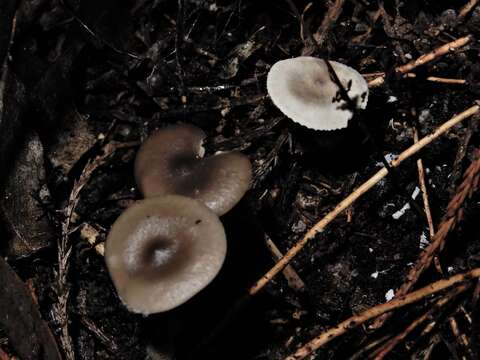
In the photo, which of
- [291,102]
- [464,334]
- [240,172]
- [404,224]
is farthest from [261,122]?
[464,334]

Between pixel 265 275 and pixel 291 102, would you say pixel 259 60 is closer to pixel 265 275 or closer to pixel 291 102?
pixel 291 102

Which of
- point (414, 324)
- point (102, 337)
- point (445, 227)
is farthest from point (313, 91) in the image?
point (102, 337)

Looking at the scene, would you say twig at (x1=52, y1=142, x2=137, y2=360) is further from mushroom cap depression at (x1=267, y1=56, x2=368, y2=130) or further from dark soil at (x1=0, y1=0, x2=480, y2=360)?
mushroom cap depression at (x1=267, y1=56, x2=368, y2=130)

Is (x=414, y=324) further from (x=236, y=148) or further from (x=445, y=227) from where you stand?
(x=236, y=148)

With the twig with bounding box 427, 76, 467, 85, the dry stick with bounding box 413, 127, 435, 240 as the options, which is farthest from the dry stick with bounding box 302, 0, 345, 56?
the dry stick with bounding box 413, 127, 435, 240

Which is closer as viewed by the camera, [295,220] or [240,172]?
[240,172]

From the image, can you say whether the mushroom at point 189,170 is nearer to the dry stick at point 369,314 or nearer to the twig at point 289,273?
the twig at point 289,273
